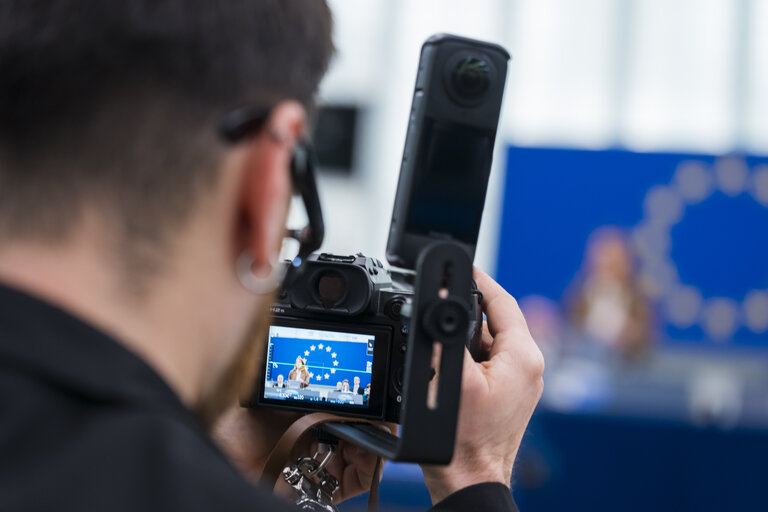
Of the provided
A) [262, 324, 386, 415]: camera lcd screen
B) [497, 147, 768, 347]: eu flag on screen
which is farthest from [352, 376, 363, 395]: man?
[497, 147, 768, 347]: eu flag on screen

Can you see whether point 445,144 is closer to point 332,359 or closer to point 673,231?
point 332,359

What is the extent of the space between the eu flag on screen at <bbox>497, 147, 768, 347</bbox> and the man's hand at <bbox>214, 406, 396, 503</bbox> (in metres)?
3.20

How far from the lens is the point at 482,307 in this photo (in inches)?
41.8

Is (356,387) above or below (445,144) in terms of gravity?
below

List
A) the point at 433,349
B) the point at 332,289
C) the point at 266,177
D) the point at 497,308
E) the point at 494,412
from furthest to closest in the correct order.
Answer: the point at 332,289 → the point at 497,308 → the point at 494,412 → the point at 433,349 → the point at 266,177

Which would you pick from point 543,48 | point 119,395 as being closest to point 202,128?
point 119,395

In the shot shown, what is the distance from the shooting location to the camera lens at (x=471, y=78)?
865 mm

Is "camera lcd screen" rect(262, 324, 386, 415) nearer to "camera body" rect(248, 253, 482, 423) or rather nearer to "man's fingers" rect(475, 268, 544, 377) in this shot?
"camera body" rect(248, 253, 482, 423)

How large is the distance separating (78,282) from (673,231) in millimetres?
4130

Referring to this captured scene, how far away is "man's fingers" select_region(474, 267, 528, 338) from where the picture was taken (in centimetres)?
104

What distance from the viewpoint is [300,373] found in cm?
113

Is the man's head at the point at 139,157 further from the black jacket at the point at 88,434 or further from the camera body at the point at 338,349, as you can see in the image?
the camera body at the point at 338,349

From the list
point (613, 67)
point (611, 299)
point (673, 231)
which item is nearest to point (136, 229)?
point (611, 299)

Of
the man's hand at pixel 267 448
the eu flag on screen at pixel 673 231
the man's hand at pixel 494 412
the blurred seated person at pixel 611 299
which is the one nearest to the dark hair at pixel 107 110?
the man's hand at pixel 494 412
